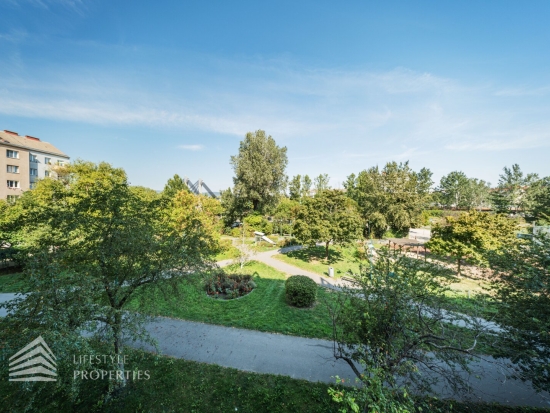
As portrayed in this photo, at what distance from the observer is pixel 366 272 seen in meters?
5.41

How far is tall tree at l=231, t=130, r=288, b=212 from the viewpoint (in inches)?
1207

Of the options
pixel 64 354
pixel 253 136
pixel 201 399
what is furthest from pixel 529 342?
pixel 253 136

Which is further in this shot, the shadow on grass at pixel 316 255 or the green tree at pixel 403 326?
the shadow on grass at pixel 316 255

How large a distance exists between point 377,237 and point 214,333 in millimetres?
28654

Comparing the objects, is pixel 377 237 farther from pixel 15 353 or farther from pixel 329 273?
pixel 15 353

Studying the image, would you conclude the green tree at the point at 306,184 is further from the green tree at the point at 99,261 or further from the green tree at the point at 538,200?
the green tree at the point at 99,261

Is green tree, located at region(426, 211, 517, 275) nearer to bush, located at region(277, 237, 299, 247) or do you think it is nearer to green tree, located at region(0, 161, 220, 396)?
bush, located at region(277, 237, 299, 247)

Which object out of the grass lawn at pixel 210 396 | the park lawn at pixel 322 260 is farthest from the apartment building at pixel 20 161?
the grass lawn at pixel 210 396

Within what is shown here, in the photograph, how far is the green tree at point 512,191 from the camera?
4200 centimetres

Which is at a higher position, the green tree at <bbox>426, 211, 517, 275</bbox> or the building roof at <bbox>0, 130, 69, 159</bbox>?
the building roof at <bbox>0, 130, 69, 159</bbox>

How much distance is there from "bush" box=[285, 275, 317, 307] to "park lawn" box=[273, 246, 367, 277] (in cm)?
547

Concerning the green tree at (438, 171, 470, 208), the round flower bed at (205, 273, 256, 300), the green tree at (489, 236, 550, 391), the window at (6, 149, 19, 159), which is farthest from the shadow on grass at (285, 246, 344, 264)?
the green tree at (438, 171, 470, 208)

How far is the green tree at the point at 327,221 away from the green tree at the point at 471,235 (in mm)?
5320

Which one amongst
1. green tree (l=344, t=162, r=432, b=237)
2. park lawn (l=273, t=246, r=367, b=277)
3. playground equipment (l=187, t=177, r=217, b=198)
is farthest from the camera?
playground equipment (l=187, t=177, r=217, b=198)
